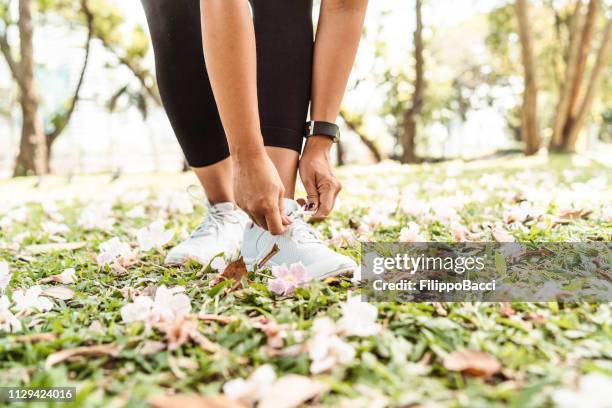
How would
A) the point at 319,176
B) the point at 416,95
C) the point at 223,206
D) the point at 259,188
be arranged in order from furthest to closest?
1. the point at 416,95
2. the point at 223,206
3. the point at 319,176
4. the point at 259,188

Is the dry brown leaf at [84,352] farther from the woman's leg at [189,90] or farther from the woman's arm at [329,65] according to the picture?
the woman's leg at [189,90]

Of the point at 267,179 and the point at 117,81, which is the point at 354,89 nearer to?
the point at 117,81

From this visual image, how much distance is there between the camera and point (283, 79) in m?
1.47

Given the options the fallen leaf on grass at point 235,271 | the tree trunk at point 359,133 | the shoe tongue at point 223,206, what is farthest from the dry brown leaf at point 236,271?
the tree trunk at point 359,133

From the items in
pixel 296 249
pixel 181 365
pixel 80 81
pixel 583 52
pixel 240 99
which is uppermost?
pixel 80 81

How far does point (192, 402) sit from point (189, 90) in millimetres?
1212

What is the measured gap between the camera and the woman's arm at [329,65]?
1512 millimetres

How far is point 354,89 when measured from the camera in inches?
667

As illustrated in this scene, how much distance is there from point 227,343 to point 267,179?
425 millimetres

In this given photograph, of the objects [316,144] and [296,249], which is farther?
[316,144]

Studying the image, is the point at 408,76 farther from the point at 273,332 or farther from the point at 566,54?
the point at 273,332

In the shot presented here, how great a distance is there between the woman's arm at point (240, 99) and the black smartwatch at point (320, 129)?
10.9 inches

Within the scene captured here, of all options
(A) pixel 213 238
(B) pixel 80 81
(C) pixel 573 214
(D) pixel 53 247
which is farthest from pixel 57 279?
(B) pixel 80 81

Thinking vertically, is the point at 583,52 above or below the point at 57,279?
above
